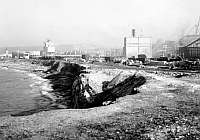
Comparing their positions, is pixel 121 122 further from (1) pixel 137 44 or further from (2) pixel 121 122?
(1) pixel 137 44

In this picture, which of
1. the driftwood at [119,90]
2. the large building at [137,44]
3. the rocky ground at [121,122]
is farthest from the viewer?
the large building at [137,44]

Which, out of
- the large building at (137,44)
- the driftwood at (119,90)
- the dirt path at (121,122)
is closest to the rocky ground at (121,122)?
the dirt path at (121,122)

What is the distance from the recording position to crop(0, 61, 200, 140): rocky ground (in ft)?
42.4

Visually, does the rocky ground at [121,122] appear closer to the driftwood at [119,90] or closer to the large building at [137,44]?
the driftwood at [119,90]

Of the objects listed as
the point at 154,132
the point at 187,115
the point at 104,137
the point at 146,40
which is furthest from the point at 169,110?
the point at 146,40

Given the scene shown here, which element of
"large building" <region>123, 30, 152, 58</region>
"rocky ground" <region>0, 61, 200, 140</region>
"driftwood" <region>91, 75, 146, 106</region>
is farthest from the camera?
"large building" <region>123, 30, 152, 58</region>

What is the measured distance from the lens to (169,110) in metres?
17.1

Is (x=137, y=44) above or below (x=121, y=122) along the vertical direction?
above

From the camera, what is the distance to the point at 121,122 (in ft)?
48.4

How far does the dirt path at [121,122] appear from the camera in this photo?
12.9 m

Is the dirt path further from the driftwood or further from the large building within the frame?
the large building

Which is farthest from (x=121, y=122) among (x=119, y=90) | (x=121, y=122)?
(x=119, y=90)

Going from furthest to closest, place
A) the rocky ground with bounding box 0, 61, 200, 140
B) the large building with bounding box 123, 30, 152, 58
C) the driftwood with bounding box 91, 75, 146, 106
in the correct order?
1. the large building with bounding box 123, 30, 152, 58
2. the driftwood with bounding box 91, 75, 146, 106
3. the rocky ground with bounding box 0, 61, 200, 140

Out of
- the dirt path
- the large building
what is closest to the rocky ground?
the dirt path
